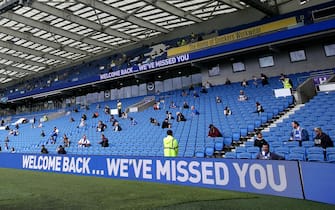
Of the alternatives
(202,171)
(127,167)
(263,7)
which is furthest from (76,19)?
(202,171)

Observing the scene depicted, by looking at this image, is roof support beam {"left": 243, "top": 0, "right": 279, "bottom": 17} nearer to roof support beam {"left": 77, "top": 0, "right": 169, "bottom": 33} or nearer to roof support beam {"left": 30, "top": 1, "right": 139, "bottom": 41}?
roof support beam {"left": 77, "top": 0, "right": 169, "bottom": 33}

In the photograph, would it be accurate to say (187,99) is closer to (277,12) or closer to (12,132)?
(277,12)

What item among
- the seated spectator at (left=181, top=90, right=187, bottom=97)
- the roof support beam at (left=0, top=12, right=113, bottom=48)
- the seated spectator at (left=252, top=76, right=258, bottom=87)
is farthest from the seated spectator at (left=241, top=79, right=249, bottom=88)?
the roof support beam at (left=0, top=12, right=113, bottom=48)

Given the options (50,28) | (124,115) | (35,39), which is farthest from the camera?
(35,39)

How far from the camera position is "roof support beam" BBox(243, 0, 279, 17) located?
60.6ft

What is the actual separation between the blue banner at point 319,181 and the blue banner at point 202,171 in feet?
0.62

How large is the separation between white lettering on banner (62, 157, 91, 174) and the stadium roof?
12375 mm

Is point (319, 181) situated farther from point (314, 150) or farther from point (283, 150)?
point (283, 150)

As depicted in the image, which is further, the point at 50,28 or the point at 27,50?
the point at 27,50

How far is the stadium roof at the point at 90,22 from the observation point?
22.1 meters

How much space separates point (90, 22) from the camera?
82.9 feet

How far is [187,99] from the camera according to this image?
70.8 feet

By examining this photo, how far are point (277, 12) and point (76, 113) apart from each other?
2154 cm

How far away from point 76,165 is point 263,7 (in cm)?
1631
